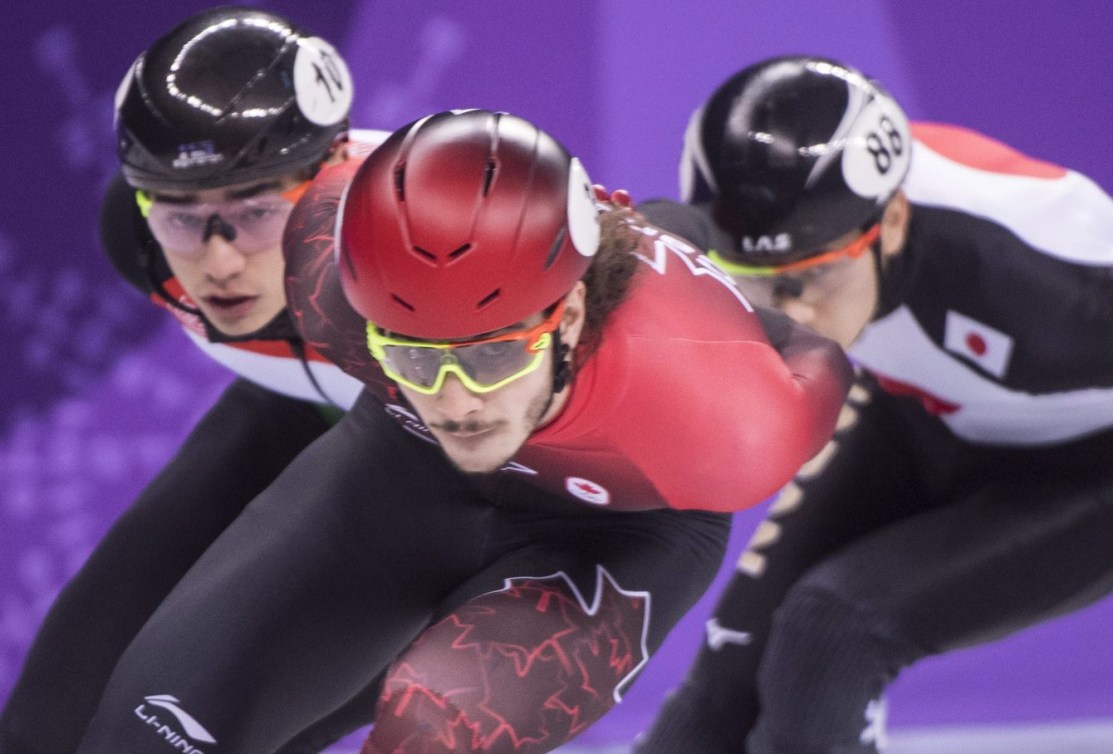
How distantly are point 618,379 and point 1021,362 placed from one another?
1.07 meters

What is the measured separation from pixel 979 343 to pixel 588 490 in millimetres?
955

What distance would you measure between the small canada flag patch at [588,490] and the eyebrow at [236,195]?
35.0 inches

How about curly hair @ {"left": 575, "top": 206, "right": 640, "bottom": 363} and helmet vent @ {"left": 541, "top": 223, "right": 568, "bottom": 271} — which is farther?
curly hair @ {"left": 575, "top": 206, "right": 640, "bottom": 363}

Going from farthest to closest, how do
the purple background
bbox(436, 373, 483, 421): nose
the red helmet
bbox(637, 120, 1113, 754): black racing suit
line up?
the purple background → bbox(637, 120, 1113, 754): black racing suit → bbox(436, 373, 483, 421): nose → the red helmet

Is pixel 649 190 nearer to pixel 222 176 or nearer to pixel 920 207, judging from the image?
pixel 920 207

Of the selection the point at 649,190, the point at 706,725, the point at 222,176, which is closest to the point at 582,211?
the point at 222,176

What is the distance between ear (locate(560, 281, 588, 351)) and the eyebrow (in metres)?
0.89

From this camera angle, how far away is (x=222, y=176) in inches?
115

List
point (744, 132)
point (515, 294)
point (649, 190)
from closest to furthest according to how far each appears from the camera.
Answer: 1. point (515, 294)
2. point (744, 132)
3. point (649, 190)

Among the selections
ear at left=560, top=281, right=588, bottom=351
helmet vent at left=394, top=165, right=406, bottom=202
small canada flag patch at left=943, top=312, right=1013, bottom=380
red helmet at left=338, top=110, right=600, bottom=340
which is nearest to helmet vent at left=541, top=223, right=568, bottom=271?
red helmet at left=338, top=110, right=600, bottom=340

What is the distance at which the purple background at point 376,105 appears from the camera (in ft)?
14.2

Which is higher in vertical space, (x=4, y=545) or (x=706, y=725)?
(x=706, y=725)

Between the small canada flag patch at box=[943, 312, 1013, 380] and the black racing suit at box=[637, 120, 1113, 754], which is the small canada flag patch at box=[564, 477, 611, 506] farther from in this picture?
the small canada flag patch at box=[943, 312, 1013, 380]

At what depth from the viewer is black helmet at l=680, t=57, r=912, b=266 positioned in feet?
9.29
